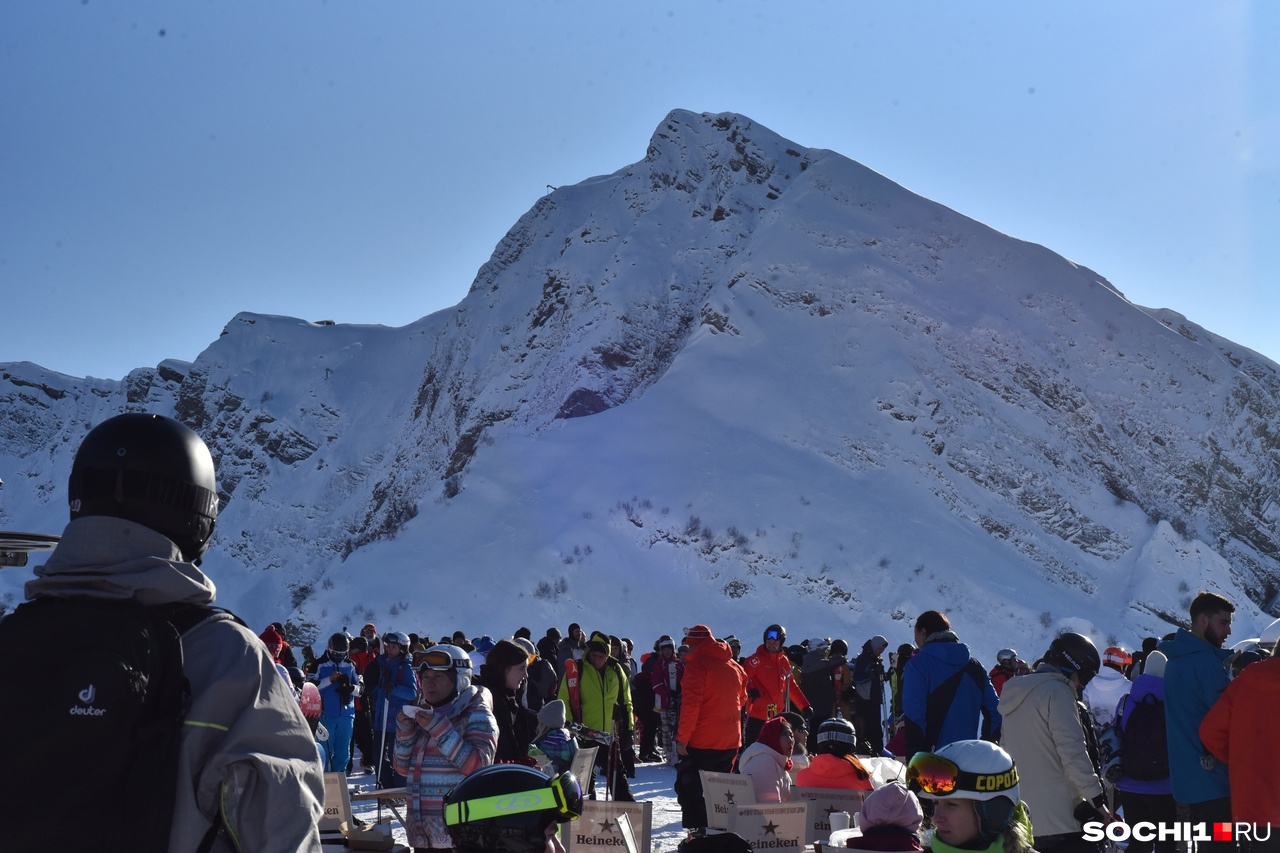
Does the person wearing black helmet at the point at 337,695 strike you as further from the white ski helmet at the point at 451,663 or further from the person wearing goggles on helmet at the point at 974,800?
the person wearing goggles on helmet at the point at 974,800

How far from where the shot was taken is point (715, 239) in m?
61.3

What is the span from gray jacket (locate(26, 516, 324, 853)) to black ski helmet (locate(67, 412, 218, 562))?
80 mm

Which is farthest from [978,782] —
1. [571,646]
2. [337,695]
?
[571,646]

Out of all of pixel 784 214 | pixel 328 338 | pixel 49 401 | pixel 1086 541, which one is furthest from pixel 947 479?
pixel 49 401

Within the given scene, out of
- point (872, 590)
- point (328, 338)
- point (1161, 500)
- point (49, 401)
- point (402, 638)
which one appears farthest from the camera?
point (49, 401)

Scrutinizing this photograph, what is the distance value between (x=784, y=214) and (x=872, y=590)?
25269 millimetres

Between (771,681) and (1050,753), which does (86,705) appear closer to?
(1050,753)

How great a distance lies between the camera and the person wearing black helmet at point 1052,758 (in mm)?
5359

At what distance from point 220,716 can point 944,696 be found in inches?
197

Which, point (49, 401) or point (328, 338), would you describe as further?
point (49, 401)

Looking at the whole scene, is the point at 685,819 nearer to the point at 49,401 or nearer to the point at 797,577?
the point at 797,577

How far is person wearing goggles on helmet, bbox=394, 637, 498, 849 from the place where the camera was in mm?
4816

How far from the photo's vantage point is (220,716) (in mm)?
1895

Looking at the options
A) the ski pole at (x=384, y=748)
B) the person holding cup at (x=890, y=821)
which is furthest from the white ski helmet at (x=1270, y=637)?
the ski pole at (x=384, y=748)
